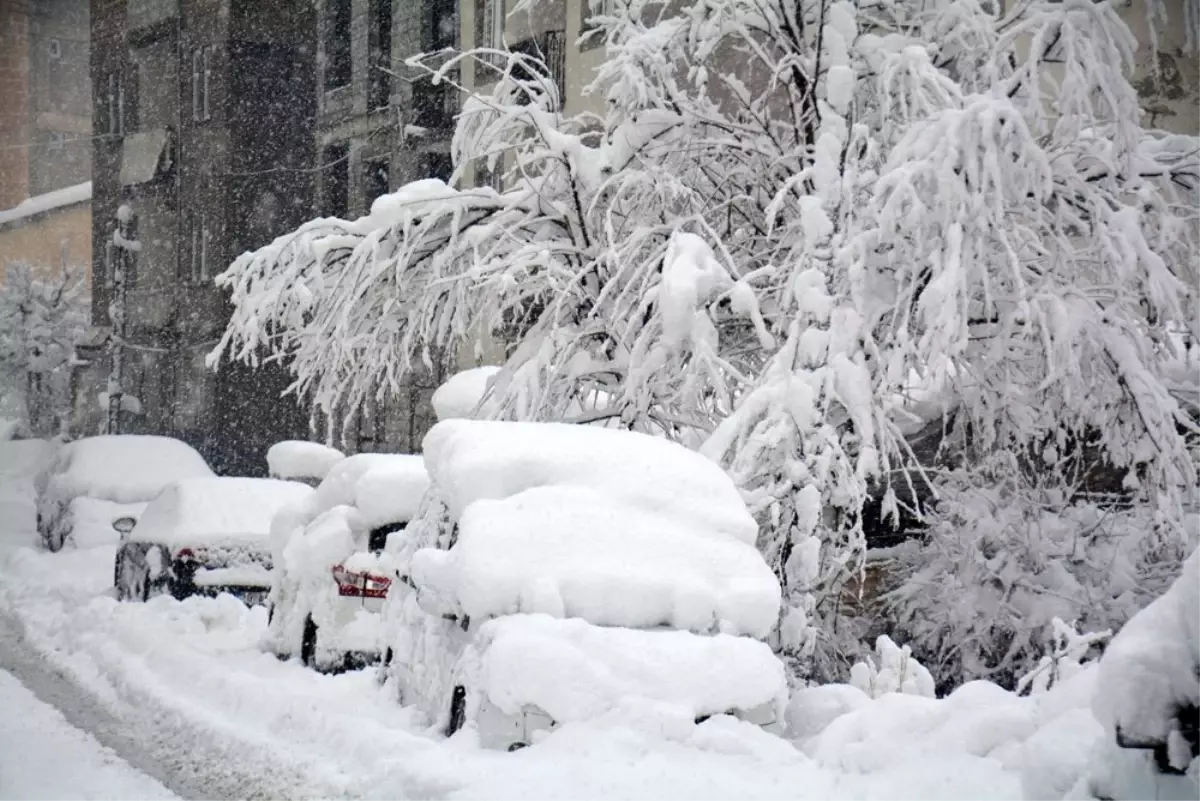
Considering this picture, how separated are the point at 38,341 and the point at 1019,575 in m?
44.5

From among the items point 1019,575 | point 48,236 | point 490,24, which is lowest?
point 1019,575

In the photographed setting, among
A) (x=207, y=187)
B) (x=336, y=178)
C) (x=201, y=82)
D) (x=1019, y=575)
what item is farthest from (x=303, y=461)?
(x=201, y=82)

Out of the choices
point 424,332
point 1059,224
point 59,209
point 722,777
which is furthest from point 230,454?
point 722,777

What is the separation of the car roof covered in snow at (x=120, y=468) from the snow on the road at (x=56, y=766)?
8855 millimetres

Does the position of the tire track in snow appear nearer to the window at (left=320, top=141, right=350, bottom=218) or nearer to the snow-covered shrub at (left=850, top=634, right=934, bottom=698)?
the snow-covered shrub at (left=850, top=634, right=934, bottom=698)

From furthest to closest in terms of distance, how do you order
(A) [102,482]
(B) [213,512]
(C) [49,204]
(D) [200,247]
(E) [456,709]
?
1. (C) [49,204]
2. (D) [200,247]
3. (A) [102,482]
4. (B) [213,512]
5. (E) [456,709]

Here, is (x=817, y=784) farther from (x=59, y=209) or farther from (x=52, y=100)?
(x=52, y=100)

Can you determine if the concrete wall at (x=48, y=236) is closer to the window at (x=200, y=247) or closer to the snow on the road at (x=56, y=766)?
the window at (x=200, y=247)

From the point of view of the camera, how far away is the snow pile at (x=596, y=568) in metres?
6.61

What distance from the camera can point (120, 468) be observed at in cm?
1780

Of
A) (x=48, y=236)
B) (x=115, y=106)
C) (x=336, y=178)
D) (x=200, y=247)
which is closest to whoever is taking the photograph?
(x=336, y=178)

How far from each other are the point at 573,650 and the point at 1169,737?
3.32 metres

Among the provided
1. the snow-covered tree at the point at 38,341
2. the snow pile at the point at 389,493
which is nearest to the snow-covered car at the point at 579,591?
the snow pile at the point at 389,493

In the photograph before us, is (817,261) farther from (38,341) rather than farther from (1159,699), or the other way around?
(38,341)
